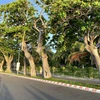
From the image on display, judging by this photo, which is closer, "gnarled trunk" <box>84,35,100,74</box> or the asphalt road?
the asphalt road

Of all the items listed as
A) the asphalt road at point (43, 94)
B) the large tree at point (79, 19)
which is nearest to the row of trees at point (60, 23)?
the large tree at point (79, 19)

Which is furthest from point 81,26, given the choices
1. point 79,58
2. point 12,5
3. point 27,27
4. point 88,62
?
point 88,62

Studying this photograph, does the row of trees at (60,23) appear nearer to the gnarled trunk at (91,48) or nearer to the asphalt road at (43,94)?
the gnarled trunk at (91,48)

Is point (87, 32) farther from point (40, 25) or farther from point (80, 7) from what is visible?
point (40, 25)

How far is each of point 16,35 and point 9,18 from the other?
12.4 ft

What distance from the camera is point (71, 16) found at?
21.5m

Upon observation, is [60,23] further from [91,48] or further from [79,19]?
[91,48]

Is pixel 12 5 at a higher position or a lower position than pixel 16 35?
higher

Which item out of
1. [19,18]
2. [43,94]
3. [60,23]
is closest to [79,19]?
[60,23]

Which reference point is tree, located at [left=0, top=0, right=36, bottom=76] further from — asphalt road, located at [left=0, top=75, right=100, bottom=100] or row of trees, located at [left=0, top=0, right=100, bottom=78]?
asphalt road, located at [left=0, top=75, right=100, bottom=100]

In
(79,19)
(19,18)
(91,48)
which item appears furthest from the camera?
(19,18)

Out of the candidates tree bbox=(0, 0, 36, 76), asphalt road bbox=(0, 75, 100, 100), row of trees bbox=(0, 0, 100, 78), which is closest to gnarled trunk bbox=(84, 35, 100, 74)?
row of trees bbox=(0, 0, 100, 78)

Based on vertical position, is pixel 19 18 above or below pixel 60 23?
above

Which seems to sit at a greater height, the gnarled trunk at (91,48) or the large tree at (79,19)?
the large tree at (79,19)
